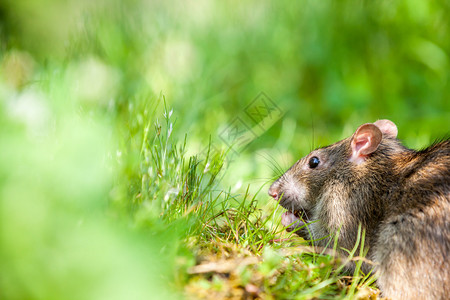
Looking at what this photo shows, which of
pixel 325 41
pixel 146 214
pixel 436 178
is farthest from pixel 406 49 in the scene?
pixel 146 214

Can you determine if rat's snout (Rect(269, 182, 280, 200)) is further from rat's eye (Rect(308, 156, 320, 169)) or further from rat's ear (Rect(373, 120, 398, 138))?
rat's ear (Rect(373, 120, 398, 138))

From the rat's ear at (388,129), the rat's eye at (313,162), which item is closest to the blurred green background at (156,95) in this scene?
the rat's eye at (313,162)

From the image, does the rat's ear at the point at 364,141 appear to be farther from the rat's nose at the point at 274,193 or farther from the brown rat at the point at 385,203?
the rat's nose at the point at 274,193

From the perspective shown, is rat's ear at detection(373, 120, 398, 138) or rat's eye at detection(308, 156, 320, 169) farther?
rat's ear at detection(373, 120, 398, 138)

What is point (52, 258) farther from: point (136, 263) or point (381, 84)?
point (381, 84)

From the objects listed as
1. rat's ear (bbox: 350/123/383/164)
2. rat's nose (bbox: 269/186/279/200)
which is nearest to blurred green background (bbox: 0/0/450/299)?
rat's nose (bbox: 269/186/279/200)

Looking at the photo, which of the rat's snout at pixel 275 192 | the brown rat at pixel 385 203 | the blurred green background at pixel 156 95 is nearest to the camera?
the blurred green background at pixel 156 95
